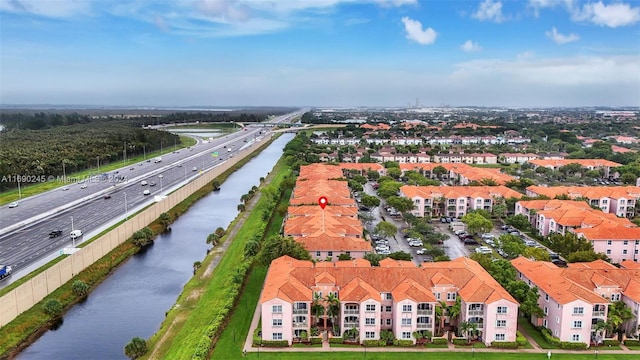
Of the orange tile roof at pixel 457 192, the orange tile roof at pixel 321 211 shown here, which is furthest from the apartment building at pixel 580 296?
the orange tile roof at pixel 457 192

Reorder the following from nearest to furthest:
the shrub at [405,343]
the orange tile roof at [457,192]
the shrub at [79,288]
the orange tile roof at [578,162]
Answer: the shrub at [405,343], the shrub at [79,288], the orange tile roof at [457,192], the orange tile roof at [578,162]

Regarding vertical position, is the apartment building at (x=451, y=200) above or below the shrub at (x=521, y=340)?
above

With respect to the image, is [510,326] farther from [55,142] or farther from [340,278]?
[55,142]

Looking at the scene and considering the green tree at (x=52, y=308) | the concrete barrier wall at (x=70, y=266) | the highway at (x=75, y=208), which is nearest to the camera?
the concrete barrier wall at (x=70, y=266)

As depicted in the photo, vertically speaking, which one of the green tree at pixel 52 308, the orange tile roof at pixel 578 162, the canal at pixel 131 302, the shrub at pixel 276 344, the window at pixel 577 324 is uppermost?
the orange tile roof at pixel 578 162

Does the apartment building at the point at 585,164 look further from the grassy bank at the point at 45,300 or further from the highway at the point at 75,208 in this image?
the grassy bank at the point at 45,300

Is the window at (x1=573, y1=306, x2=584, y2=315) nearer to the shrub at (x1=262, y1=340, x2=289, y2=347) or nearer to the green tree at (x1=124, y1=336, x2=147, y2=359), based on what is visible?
the shrub at (x1=262, y1=340, x2=289, y2=347)

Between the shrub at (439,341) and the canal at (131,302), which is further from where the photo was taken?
the canal at (131,302)
